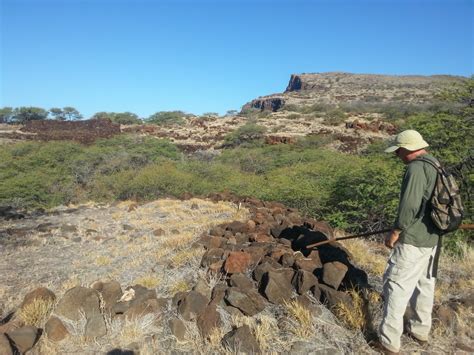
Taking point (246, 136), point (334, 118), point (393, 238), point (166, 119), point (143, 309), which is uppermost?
point (166, 119)

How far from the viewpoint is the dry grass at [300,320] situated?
405 centimetres

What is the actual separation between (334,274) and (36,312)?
3446 millimetres

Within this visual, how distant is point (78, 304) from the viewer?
4.64 metres

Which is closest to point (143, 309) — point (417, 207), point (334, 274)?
point (334, 274)

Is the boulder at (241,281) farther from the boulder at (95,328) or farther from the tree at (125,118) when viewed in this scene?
the tree at (125,118)

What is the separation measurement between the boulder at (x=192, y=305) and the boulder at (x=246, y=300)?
30 centimetres

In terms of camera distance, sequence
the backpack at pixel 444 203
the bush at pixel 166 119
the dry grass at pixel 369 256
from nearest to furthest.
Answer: the backpack at pixel 444 203 < the dry grass at pixel 369 256 < the bush at pixel 166 119

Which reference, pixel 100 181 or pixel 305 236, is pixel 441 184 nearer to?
pixel 305 236

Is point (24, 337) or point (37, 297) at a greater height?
point (37, 297)

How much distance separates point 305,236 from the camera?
5754 millimetres

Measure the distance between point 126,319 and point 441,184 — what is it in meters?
3.53

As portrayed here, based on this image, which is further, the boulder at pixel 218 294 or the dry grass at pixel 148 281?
the dry grass at pixel 148 281

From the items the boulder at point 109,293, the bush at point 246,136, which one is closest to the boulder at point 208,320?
the boulder at point 109,293

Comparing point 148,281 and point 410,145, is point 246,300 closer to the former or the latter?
point 148,281
